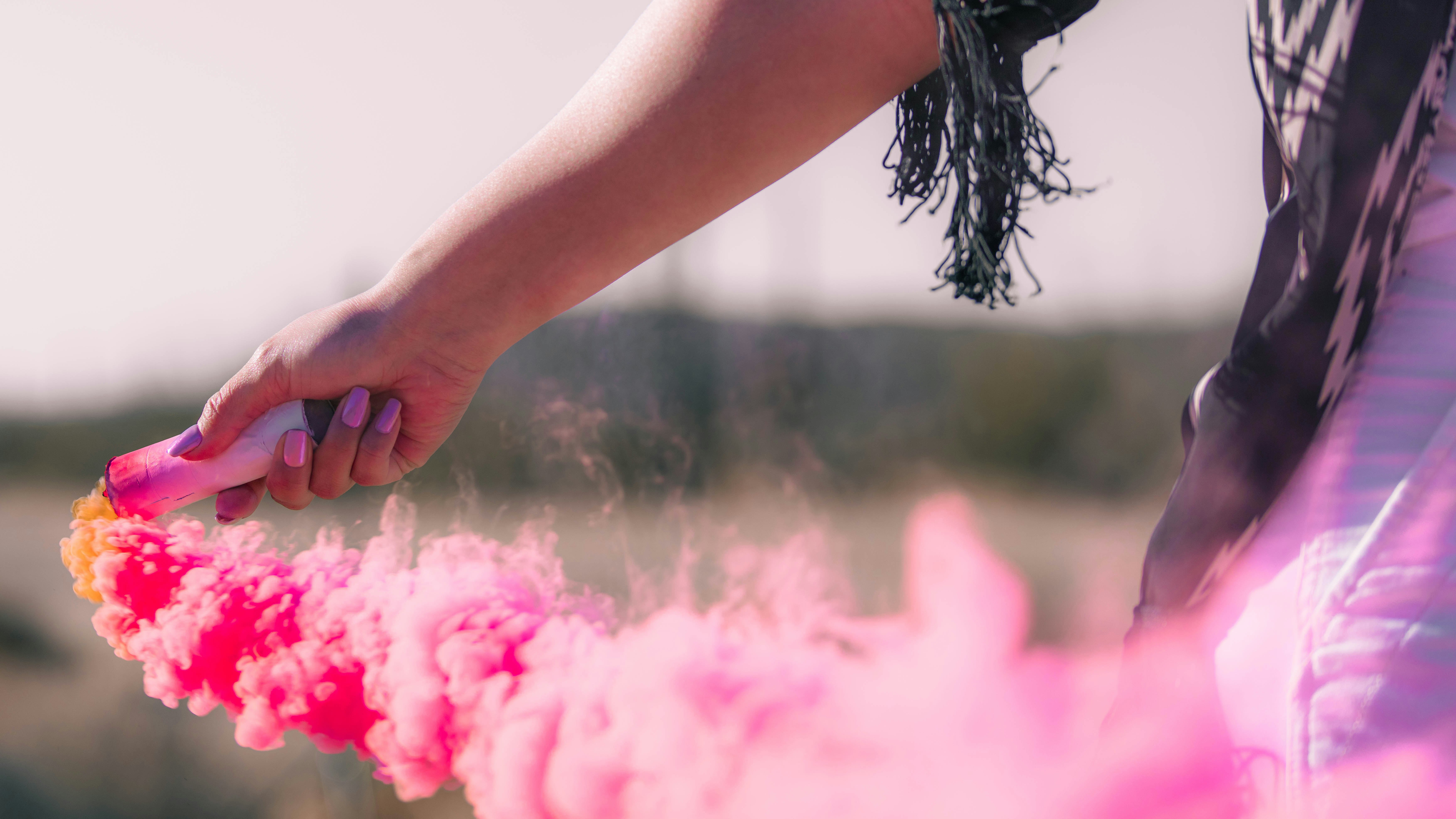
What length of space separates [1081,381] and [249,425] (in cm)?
535

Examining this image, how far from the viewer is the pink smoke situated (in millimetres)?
873

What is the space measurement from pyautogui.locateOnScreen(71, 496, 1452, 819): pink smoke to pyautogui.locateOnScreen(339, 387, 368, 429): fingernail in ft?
1.09

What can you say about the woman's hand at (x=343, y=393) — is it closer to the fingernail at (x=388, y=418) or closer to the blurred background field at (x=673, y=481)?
the fingernail at (x=388, y=418)

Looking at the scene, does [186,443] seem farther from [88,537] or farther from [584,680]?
[584,680]

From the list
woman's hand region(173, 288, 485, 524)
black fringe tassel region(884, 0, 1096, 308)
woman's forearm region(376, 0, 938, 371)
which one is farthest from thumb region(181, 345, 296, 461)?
black fringe tassel region(884, 0, 1096, 308)

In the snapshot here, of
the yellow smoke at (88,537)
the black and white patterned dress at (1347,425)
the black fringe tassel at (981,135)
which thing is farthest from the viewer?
the yellow smoke at (88,537)

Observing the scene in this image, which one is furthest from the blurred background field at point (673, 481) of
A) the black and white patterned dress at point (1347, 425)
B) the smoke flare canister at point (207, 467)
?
the black and white patterned dress at point (1347, 425)

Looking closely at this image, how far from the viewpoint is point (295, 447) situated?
714 millimetres

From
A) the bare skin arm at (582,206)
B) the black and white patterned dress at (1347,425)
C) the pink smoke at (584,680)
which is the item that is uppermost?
the bare skin arm at (582,206)

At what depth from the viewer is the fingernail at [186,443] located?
725 mm

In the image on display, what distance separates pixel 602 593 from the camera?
119cm

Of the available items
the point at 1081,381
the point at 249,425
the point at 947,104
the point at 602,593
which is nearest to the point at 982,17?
the point at 947,104

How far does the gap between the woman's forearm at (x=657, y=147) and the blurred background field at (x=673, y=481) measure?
0.64 metres

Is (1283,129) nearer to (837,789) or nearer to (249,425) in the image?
(837,789)
